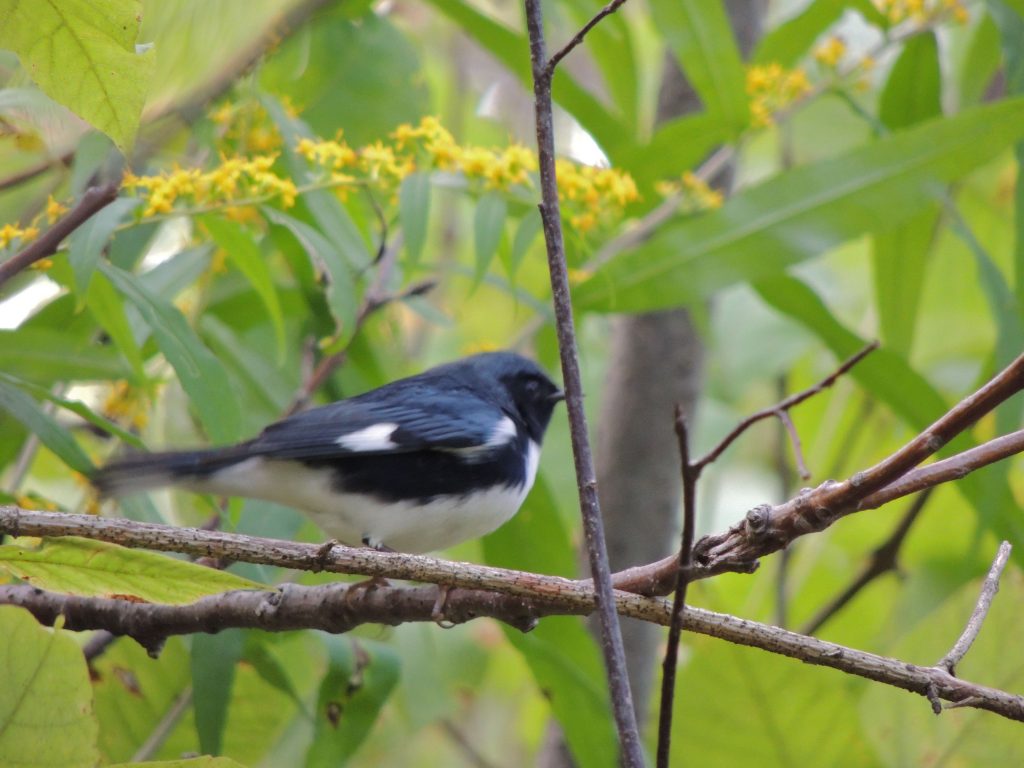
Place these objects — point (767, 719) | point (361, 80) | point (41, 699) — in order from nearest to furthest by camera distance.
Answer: point (41, 699), point (767, 719), point (361, 80)

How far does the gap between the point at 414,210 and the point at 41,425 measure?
670mm

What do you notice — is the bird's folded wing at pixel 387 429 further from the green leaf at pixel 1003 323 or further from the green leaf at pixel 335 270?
the green leaf at pixel 1003 323

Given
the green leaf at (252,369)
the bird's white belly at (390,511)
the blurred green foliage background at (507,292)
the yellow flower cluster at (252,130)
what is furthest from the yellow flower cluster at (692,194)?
the green leaf at (252,369)

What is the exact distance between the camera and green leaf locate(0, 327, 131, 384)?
1.98 metres

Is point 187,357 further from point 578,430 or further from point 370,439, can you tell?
point 578,430

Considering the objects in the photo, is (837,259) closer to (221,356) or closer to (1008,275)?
(1008,275)

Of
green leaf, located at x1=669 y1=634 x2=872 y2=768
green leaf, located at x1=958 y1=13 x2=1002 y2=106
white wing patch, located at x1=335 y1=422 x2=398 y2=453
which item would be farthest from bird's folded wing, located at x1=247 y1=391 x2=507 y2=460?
green leaf, located at x1=958 y1=13 x2=1002 y2=106

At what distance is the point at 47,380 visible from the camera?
2061 mm

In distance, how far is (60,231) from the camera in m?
1.59

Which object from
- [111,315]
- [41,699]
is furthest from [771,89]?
[41,699]

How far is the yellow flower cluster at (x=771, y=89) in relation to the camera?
2541mm

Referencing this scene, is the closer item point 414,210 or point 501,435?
point 414,210

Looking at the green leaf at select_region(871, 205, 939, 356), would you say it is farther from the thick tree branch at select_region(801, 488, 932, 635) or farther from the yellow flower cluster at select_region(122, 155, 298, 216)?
the yellow flower cluster at select_region(122, 155, 298, 216)

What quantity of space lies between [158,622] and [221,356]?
3.19ft
